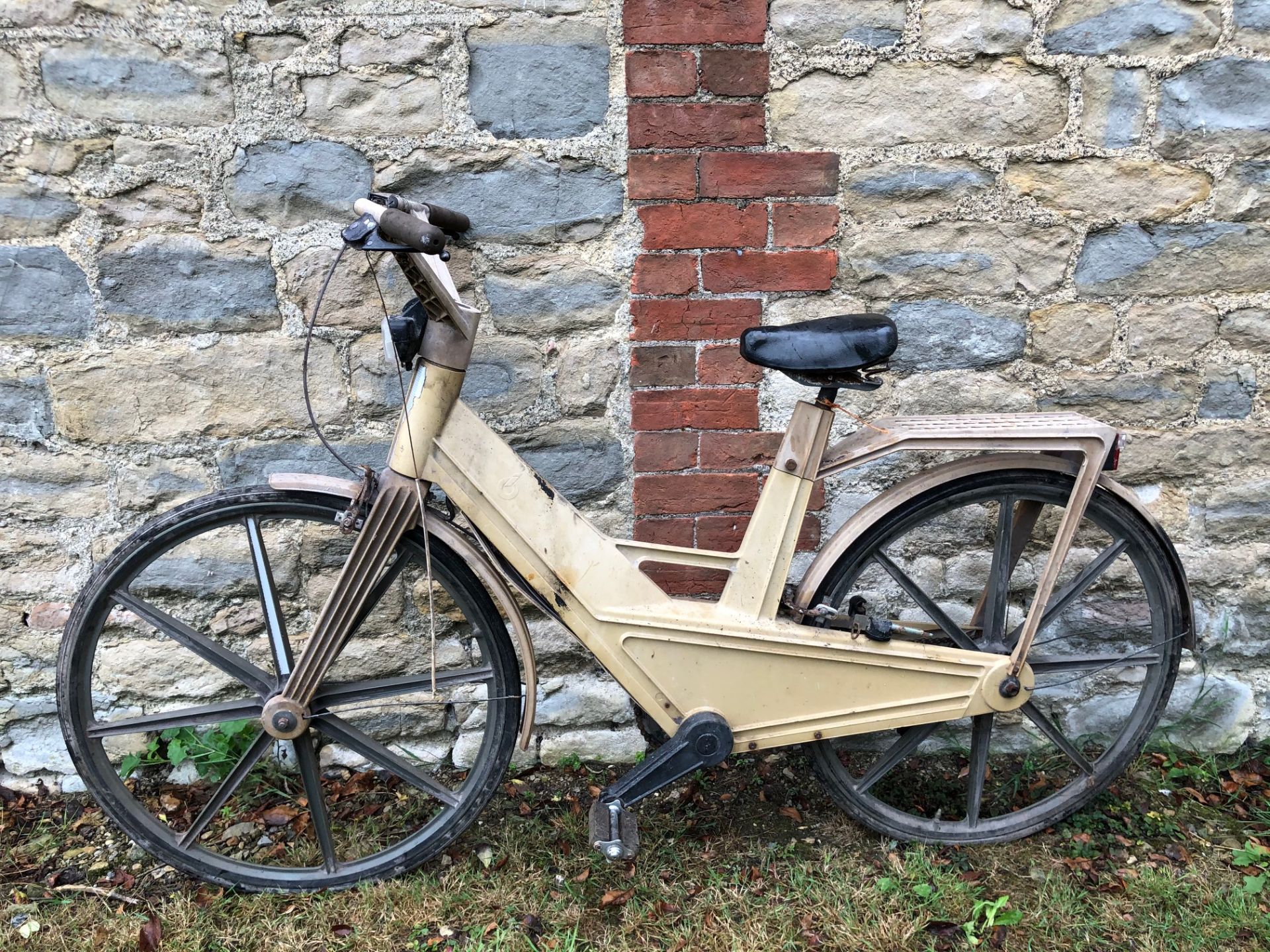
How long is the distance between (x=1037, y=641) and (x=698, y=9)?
1.91 m

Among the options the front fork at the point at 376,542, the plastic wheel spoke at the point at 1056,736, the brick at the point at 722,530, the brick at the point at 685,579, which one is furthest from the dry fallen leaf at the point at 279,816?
the plastic wheel spoke at the point at 1056,736

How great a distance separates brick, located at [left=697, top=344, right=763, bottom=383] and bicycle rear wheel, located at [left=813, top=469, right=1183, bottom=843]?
504mm

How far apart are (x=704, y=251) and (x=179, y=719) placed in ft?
5.53

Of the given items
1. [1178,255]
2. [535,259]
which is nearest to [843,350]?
[535,259]

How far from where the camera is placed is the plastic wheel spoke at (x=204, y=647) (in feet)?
6.82

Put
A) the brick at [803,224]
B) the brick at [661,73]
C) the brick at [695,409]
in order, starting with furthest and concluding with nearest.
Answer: the brick at [695,409], the brick at [803,224], the brick at [661,73]

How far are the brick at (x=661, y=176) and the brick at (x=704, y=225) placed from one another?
30 mm

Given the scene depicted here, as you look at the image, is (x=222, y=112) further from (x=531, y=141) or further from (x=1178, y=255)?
(x=1178, y=255)

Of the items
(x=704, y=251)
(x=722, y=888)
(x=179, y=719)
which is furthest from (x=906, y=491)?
(x=179, y=719)

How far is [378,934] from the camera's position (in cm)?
202

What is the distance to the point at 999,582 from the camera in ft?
7.23

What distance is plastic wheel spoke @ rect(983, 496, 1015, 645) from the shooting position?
2.20 m

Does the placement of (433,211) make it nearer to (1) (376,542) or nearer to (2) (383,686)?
(1) (376,542)

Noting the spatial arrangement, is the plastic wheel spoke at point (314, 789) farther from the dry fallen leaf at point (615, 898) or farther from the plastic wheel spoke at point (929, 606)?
the plastic wheel spoke at point (929, 606)
